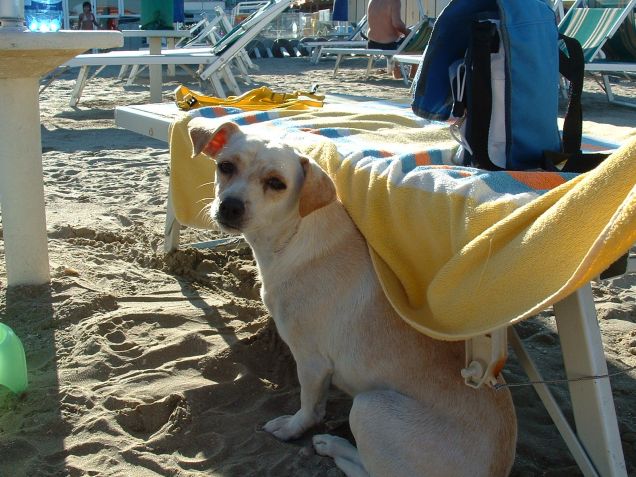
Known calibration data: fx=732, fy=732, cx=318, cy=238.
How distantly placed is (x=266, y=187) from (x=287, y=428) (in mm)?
918

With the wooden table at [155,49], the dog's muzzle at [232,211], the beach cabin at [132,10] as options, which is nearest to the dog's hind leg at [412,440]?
the dog's muzzle at [232,211]

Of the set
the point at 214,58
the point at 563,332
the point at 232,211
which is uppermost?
the point at 214,58

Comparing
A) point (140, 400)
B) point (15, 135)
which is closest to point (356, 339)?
point (140, 400)

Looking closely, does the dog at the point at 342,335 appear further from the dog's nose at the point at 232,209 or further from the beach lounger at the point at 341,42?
the beach lounger at the point at 341,42

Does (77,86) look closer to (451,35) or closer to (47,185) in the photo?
(47,185)

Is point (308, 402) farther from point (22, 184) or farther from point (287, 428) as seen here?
point (22, 184)

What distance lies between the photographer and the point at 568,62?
309cm

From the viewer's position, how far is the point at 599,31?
10.4m

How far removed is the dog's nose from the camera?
2680mm

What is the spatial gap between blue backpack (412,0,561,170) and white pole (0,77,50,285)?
1.96 metres

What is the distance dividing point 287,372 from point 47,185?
142 inches

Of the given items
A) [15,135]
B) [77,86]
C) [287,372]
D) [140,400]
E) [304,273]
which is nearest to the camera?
[304,273]

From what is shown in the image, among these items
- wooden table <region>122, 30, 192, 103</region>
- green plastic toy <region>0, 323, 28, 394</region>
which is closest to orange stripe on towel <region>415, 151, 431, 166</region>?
green plastic toy <region>0, 323, 28, 394</region>

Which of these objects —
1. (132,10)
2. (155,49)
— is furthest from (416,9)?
(155,49)
